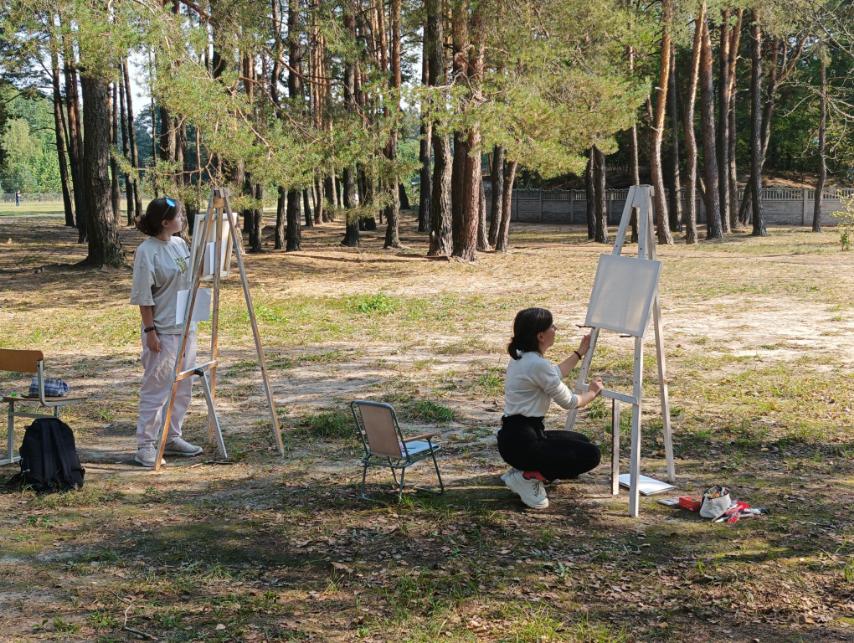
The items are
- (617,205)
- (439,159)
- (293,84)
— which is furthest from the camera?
(617,205)

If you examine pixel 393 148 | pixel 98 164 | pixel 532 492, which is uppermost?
pixel 393 148

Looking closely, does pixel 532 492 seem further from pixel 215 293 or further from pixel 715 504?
pixel 215 293

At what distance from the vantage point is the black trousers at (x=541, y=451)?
18.3 ft

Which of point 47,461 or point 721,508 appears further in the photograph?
point 47,461

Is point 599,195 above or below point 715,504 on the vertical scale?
above

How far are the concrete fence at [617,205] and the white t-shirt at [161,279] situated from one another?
31.2 meters

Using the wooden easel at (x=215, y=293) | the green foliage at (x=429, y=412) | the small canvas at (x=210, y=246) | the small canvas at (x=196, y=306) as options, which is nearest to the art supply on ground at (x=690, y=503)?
the green foliage at (x=429, y=412)

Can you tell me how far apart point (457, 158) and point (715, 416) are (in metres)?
15.4

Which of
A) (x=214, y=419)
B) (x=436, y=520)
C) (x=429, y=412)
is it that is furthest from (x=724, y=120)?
(x=436, y=520)

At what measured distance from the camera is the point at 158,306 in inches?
262

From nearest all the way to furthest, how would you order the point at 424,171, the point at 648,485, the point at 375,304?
the point at 648,485 < the point at 375,304 < the point at 424,171

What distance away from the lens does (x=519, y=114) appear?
18297 millimetres

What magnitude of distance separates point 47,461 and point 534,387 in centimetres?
321

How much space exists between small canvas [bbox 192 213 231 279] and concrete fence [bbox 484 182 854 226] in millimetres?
30743
